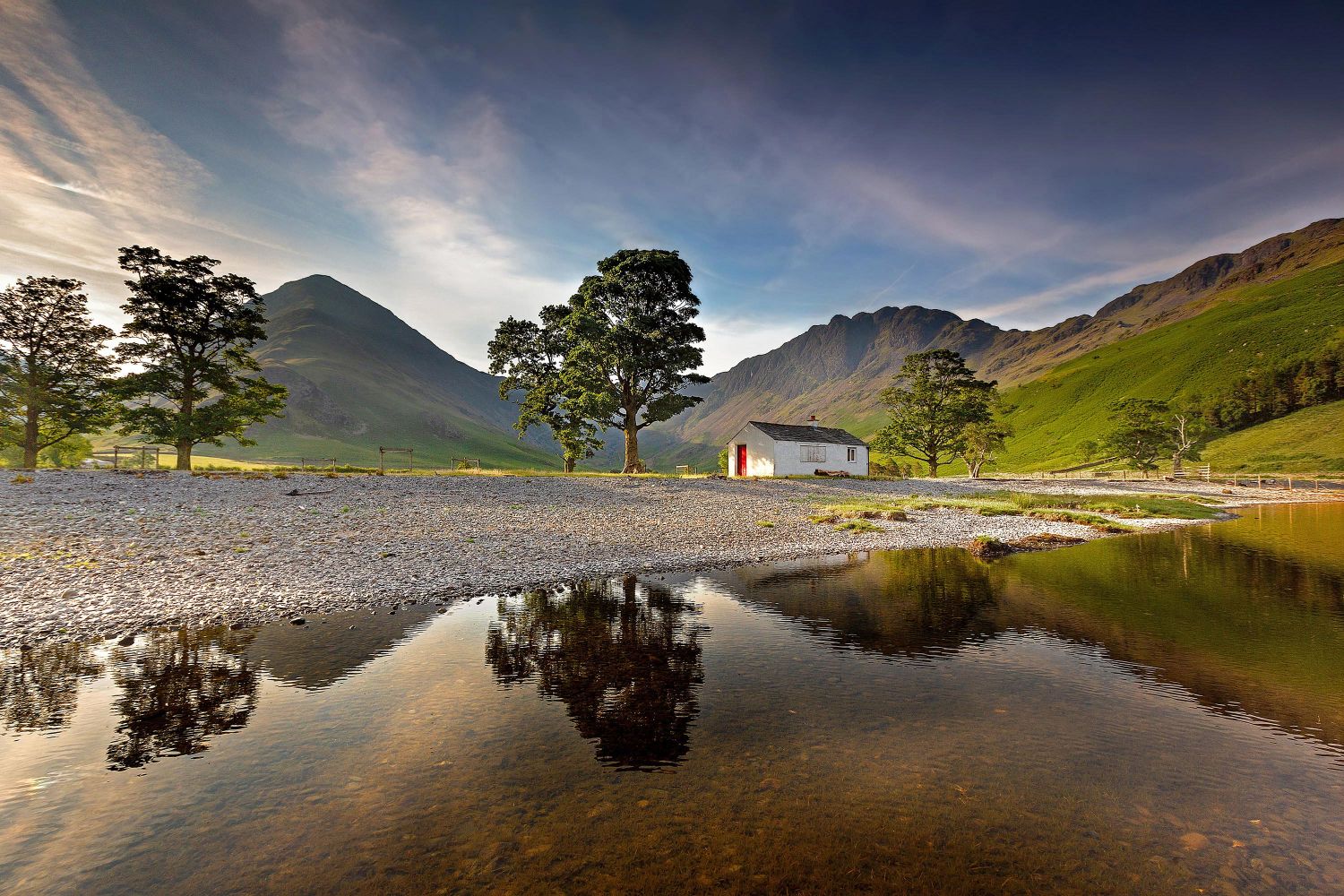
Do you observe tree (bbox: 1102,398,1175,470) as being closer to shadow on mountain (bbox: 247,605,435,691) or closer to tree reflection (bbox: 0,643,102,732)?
shadow on mountain (bbox: 247,605,435,691)

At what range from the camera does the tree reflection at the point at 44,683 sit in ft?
26.9

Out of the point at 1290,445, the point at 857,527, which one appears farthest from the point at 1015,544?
the point at 1290,445

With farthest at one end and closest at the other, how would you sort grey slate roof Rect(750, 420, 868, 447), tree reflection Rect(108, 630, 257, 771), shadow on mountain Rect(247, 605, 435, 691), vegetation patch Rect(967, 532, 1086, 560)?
grey slate roof Rect(750, 420, 868, 447) < vegetation patch Rect(967, 532, 1086, 560) < shadow on mountain Rect(247, 605, 435, 691) < tree reflection Rect(108, 630, 257, 771)

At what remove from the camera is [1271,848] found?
18.4ft

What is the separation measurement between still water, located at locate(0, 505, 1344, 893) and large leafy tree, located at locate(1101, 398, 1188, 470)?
96515 millimetres

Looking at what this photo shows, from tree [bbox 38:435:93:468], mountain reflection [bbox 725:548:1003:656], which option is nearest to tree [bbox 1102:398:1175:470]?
mountain reflection [bbox 725:548:1003:656]

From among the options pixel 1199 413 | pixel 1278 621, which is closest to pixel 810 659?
pixel 1278 621

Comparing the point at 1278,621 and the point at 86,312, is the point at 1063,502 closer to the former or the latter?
the point at 1278,621

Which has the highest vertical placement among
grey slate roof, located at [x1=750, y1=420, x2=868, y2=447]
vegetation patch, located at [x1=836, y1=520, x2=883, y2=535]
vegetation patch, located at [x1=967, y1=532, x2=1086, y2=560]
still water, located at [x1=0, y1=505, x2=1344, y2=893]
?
grey slate roof, located at [x1=750, y1=420, x2=868, y2=447]

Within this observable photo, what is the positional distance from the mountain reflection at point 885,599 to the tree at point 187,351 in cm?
4147

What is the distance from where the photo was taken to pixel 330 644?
1162 cm

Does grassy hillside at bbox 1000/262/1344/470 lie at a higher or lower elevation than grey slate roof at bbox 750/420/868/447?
higher

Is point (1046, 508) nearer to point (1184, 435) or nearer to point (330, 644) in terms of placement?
point (330, 644)

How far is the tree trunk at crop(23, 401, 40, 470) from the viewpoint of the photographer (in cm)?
3912
